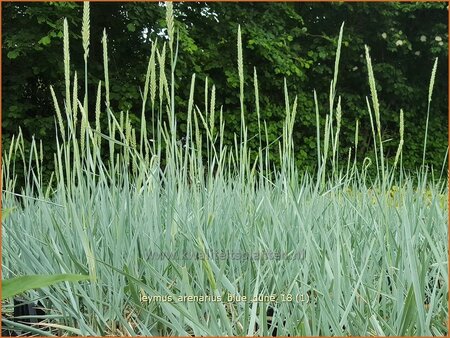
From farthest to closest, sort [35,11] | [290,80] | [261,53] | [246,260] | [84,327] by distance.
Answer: [290,80] → [261,53] → [35,11] → [246,260] → [84,327]

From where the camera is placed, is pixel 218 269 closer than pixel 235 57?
Yes

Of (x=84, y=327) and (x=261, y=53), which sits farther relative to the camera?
(x=261, y=53)

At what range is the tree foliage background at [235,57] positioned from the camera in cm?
327

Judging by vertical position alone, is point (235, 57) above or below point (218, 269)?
above

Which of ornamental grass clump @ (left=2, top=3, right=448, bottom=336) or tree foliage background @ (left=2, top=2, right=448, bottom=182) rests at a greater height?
tree foliage background @ (left=2, top=2, right=448, bottom=182)

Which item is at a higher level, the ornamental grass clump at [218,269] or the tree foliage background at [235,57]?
the tree foliage background at [235,57]

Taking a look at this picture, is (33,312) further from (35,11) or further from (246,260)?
(35,11)

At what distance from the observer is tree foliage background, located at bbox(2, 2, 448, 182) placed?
3.27 metres

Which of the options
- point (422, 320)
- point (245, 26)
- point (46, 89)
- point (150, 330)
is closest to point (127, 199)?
point (150, 330)

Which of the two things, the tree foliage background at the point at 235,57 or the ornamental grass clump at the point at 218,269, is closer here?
the ornamental grass clump at the point at 218,269

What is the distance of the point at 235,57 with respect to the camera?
12.5 feet

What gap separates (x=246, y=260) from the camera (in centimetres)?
97

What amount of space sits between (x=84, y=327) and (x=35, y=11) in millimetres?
3039

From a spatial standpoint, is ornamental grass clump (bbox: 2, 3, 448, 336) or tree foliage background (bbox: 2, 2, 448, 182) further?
tree foliage background (bbox: 2, 2, 448, 182)
